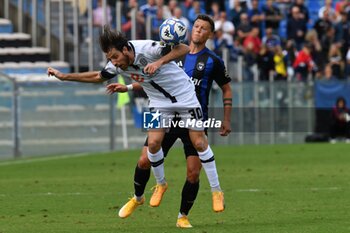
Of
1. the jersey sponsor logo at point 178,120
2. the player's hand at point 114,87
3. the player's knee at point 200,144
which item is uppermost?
the player's hand at point 114,87

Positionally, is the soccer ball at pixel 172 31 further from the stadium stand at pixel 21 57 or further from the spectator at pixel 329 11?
the spectator at pixel 329 11

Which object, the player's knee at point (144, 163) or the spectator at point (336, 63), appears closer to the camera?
the player's knee at point (144, 163)

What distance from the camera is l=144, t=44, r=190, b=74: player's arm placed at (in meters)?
11.1

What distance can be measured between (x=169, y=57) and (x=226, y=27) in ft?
69.2

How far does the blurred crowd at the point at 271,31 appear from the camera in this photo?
31.1m

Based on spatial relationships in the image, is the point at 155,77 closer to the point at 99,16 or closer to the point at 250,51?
the point at 250,51

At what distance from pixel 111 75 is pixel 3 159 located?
13989 mm

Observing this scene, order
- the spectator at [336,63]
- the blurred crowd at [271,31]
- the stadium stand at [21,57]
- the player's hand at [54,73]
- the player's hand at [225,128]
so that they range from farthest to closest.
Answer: the spectator at [336,63]
the blurred crowd at [271,31]
the stadium stand at [21,57]
the player's hand at [225,128]
the player's hand at [54,73]

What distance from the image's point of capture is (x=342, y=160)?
22.7 metres

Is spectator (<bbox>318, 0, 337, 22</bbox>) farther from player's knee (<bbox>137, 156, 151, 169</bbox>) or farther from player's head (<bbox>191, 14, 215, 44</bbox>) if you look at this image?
player's knee (<bbox>137, 156, 151, 169</bbox>)

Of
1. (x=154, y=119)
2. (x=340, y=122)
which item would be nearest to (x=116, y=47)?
(x=154, y=119)

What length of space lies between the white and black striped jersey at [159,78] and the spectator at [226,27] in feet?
65.9

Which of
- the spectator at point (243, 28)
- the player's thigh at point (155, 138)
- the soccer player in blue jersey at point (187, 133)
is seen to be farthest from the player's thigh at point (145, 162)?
the spectator at point (243, 28)

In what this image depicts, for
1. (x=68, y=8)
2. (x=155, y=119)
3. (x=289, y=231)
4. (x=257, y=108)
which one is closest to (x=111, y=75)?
(x=155, y=119)
